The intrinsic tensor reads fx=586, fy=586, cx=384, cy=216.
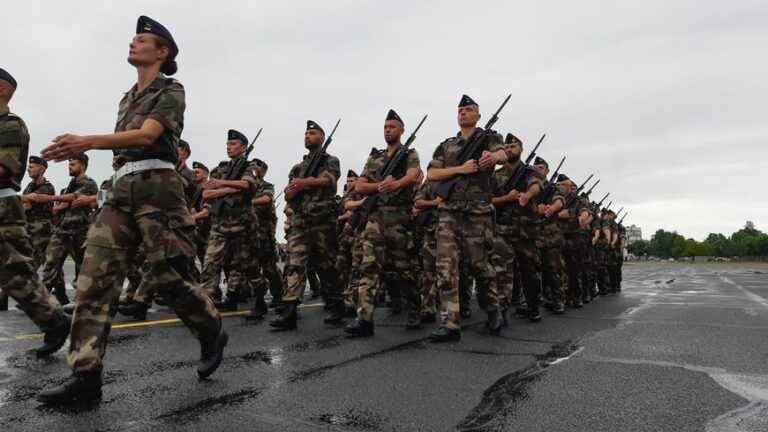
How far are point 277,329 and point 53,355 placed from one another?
1939mm

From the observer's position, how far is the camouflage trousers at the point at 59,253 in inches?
298

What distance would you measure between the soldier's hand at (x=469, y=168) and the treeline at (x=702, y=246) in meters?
160

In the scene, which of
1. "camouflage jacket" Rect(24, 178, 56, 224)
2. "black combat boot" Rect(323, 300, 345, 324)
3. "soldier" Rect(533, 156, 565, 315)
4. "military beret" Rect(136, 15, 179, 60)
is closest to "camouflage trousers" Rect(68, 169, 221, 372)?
"military beret" Rect(136, 15, 179, 60)

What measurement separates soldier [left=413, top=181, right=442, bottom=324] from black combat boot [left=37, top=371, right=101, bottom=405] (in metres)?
3.41

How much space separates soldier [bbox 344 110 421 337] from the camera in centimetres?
551

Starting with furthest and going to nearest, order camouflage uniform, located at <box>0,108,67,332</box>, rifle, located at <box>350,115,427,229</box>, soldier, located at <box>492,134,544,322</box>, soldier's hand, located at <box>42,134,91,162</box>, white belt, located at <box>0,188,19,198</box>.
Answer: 1. soldier, located at <box>492,134,544,322</box>
2. rifle, located at <box>350,115,427,229</box>
3. white belt, located at <box>0,188,19,198</box>
4. camouflage uniform, located at <box>0,108,67,332</box>
5. soldier's hand, located at <box>42,134,91,162</box>

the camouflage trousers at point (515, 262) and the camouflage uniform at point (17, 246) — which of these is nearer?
the camouflage uniform at point (17, 246)

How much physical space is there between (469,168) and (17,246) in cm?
357

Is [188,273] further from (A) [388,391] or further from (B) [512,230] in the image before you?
(B) [512,230]

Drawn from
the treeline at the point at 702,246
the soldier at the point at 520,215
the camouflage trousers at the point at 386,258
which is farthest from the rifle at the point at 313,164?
the treeline at the point at 702,246

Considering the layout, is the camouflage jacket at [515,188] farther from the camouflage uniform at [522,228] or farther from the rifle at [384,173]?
the rifle at [384,173]

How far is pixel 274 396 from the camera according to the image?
3045 millimetres

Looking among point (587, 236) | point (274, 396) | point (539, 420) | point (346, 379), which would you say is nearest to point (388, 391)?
point (346, 379)

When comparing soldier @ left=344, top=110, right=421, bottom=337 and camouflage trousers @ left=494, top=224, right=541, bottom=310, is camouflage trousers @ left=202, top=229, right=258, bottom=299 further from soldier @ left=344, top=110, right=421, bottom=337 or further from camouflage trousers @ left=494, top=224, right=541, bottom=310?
camouflage trousers @ left=494, top=224, right=541, bottom=310
